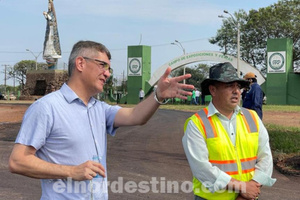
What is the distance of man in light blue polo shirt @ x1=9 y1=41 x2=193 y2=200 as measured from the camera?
2.85 meters

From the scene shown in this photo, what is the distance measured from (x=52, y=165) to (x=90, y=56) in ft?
2.69

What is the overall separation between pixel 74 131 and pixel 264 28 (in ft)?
166

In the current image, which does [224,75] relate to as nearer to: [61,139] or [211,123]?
[211,123]

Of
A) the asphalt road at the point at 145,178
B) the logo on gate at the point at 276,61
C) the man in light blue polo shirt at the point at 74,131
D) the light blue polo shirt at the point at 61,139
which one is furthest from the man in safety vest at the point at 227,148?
the logo on gate at the point at 276,61

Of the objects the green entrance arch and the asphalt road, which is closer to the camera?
the asphalt road

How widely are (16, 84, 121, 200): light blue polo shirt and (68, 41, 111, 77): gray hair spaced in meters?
0.29

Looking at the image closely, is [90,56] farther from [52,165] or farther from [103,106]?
[52,165]

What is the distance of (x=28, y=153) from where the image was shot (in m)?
2.87

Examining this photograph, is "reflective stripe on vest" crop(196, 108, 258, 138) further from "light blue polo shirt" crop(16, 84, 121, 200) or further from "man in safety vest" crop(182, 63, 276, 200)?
"light blue polo shirt" crop(16, 84, 121, 200)

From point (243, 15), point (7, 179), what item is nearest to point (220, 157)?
point (7, 179)

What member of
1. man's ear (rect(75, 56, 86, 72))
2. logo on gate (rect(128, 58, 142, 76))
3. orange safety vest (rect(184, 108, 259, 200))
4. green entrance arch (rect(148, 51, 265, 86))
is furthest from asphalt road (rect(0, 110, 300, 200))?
logo on gate (rect(128, 58, 142, 76))

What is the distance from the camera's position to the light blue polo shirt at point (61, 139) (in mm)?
2904

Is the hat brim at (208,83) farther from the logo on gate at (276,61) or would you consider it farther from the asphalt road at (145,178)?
the logo on gate at (276,61)

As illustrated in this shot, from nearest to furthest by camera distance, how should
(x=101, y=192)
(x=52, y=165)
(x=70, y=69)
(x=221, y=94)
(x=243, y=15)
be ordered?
(x=52, y=165)
(x=101, y=192)
(x=70, y=69)
(x=221, y=94)
(x=243, y=15)
